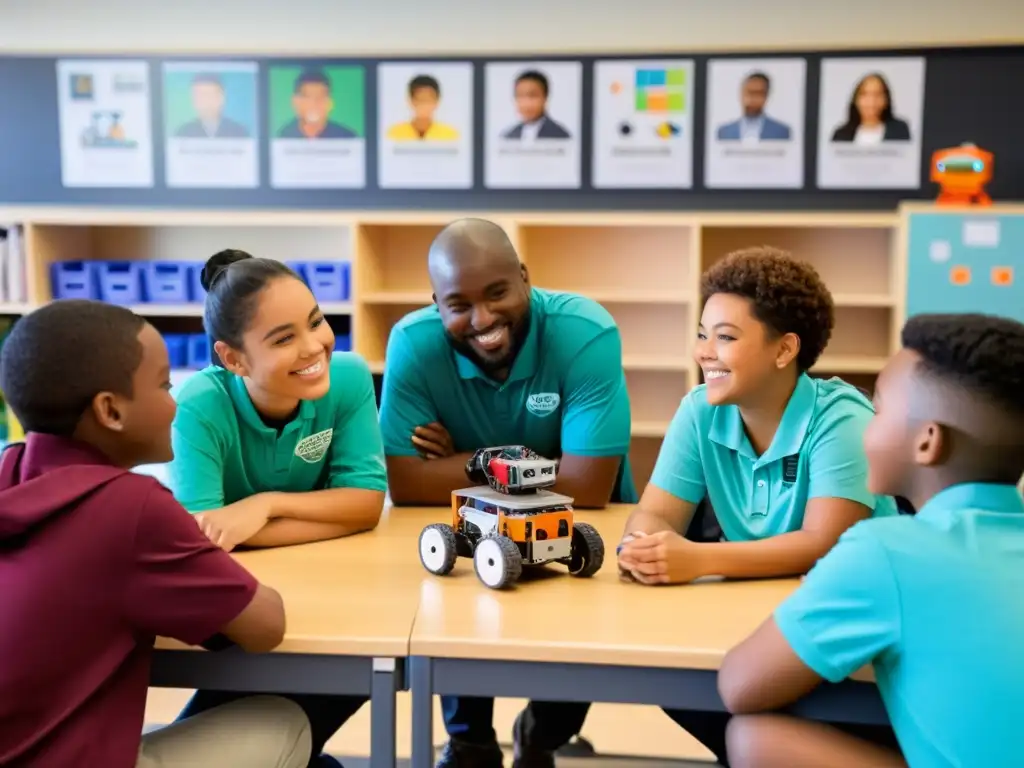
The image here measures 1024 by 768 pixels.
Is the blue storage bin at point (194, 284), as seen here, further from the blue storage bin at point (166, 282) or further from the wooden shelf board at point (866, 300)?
the wooden shelf board at point (866, 300)

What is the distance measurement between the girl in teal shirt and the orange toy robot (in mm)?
2992

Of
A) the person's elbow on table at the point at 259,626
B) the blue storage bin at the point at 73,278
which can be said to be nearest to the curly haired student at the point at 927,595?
the person's elbow on table at the point at 259,626

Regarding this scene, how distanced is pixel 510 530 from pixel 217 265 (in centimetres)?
79

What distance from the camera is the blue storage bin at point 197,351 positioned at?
4.15 metres

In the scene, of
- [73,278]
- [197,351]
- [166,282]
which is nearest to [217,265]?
[197,351]

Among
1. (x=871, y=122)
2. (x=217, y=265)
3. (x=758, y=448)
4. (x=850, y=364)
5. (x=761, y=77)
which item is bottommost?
(x=850, y=364)

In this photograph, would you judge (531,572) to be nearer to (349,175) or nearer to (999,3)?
(349,175)

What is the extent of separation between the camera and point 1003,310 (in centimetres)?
382

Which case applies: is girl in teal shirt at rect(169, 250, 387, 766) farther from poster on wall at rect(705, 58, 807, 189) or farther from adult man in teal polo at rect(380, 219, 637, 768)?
poster on wall at rect(705, 58, 807, 189)

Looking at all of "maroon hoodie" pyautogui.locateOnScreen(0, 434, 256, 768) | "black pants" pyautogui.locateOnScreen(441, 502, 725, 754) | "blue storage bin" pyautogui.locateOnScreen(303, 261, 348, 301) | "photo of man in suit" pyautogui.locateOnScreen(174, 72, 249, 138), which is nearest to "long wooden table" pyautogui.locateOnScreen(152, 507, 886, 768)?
"maroon hoodie" pyautogui.locateOnScreen(0, 434, 256, 768)

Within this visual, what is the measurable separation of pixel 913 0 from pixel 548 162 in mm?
1702

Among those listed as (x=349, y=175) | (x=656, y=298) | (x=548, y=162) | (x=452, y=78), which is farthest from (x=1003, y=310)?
(x=349, y=175)

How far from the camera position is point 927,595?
3.55 feet

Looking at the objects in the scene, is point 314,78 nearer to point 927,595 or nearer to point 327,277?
point 327,277
